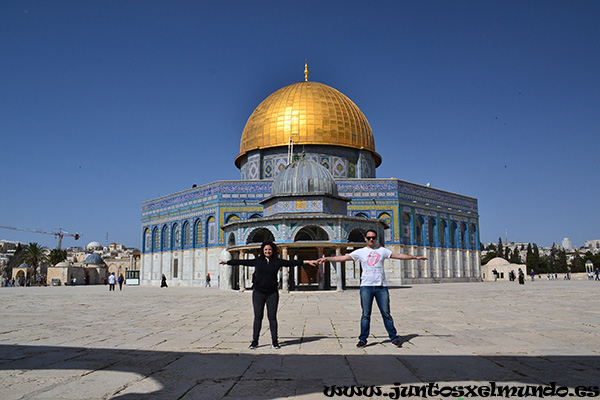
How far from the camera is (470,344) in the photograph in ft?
20.7

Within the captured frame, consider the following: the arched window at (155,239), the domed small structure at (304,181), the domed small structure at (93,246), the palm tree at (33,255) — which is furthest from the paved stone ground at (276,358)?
the domed small structure at (93,246)

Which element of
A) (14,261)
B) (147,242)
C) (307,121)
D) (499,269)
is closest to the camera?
(307,121)

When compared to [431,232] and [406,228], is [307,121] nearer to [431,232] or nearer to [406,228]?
[406,228]

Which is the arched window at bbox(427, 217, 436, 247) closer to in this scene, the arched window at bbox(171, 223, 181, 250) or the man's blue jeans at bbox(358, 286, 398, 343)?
the arched window at bbox(171, 223, 181, 250)

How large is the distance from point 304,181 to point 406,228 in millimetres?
14971

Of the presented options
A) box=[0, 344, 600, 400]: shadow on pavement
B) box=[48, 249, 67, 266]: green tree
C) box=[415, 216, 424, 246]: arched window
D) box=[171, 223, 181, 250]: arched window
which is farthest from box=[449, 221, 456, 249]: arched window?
box=[48, 249, 67, 266]: green tree

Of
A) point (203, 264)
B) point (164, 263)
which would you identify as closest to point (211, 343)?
point (203, 264)

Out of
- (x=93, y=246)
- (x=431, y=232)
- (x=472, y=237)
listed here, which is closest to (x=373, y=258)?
(x=431, y=232)

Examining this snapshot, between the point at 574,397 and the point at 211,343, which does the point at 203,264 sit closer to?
the point at 211,343

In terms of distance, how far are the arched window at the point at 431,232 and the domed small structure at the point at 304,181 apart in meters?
16.1

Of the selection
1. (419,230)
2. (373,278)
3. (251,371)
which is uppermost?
(419,230)

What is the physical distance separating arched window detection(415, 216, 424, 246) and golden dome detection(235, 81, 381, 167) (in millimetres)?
7188

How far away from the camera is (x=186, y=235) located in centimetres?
4084

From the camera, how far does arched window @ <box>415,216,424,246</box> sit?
1519 inches
